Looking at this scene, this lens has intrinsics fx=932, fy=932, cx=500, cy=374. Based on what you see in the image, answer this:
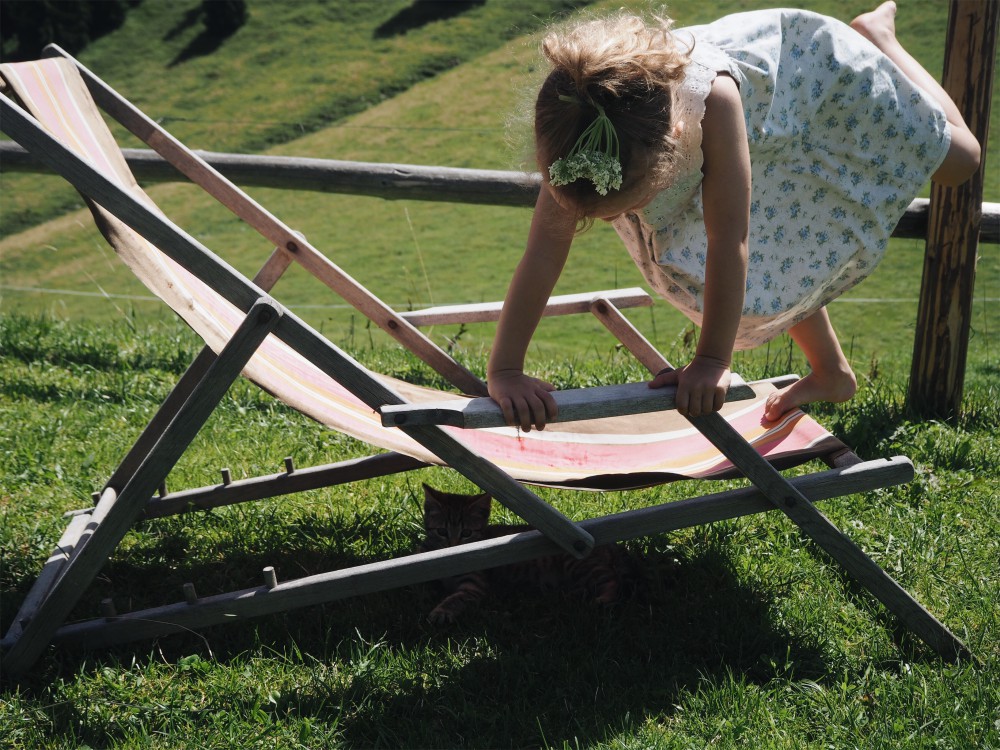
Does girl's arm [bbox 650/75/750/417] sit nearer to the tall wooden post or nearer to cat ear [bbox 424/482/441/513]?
cat ear [bbox 424/482/441/513]

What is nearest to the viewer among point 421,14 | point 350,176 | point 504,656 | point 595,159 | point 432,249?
point 595,159

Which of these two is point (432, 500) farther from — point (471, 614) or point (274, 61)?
point (274, 61)

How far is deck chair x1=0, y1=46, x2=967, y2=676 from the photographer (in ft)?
7.04

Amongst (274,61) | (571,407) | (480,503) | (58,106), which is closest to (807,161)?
(571,407)

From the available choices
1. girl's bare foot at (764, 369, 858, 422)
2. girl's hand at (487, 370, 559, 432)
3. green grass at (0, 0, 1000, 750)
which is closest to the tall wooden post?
green grass at (0, 0, 1000, 750)

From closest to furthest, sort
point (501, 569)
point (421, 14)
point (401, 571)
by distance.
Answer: point (401, 571) < point (501, 569) < point (421, 14)

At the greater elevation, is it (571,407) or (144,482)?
(571,407)

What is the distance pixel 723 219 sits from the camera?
225cm

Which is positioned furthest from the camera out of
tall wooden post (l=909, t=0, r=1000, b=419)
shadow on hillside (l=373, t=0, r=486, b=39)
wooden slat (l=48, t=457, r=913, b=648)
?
shadow on hillside (l=373, t=0, r=486, b=39)

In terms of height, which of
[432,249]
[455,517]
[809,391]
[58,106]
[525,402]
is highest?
[58,106]

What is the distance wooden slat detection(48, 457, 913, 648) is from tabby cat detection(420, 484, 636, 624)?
33 cm

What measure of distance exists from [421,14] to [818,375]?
16282mm

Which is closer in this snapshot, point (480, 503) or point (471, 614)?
point (471, 614)

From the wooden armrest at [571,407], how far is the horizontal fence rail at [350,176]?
2.33 meters
